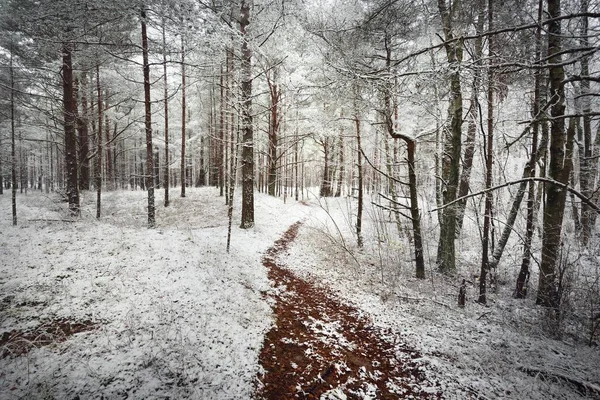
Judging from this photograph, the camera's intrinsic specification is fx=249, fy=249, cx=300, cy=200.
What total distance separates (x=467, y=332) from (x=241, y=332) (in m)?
4.16

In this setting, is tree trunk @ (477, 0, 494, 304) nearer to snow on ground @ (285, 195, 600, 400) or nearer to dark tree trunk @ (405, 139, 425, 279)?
snow on ground @ (285, 195, 600, 400)

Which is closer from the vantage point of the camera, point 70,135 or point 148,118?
point 148,118

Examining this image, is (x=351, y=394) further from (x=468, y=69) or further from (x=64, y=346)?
(x=468, y=69)

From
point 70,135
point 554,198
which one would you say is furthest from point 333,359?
point 70,135

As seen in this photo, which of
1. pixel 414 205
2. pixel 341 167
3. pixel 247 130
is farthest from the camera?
pixel 341 167

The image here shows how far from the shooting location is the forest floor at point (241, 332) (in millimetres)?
3229

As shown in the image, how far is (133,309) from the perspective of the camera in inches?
175

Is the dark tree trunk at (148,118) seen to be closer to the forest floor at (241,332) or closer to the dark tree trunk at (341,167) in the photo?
the forest floor at (241,332)

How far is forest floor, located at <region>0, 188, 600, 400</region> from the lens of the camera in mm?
3229

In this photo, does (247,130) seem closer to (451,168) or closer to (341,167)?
(451,168)

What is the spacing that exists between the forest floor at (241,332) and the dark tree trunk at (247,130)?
3.47 meters

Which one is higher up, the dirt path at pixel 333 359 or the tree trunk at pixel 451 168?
the tree trunk at pixel 451 168

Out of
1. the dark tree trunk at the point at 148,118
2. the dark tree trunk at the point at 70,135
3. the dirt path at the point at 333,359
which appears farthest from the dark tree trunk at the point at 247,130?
the dark tree trunk at the point at 70,135

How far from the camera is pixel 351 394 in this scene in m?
3.30
